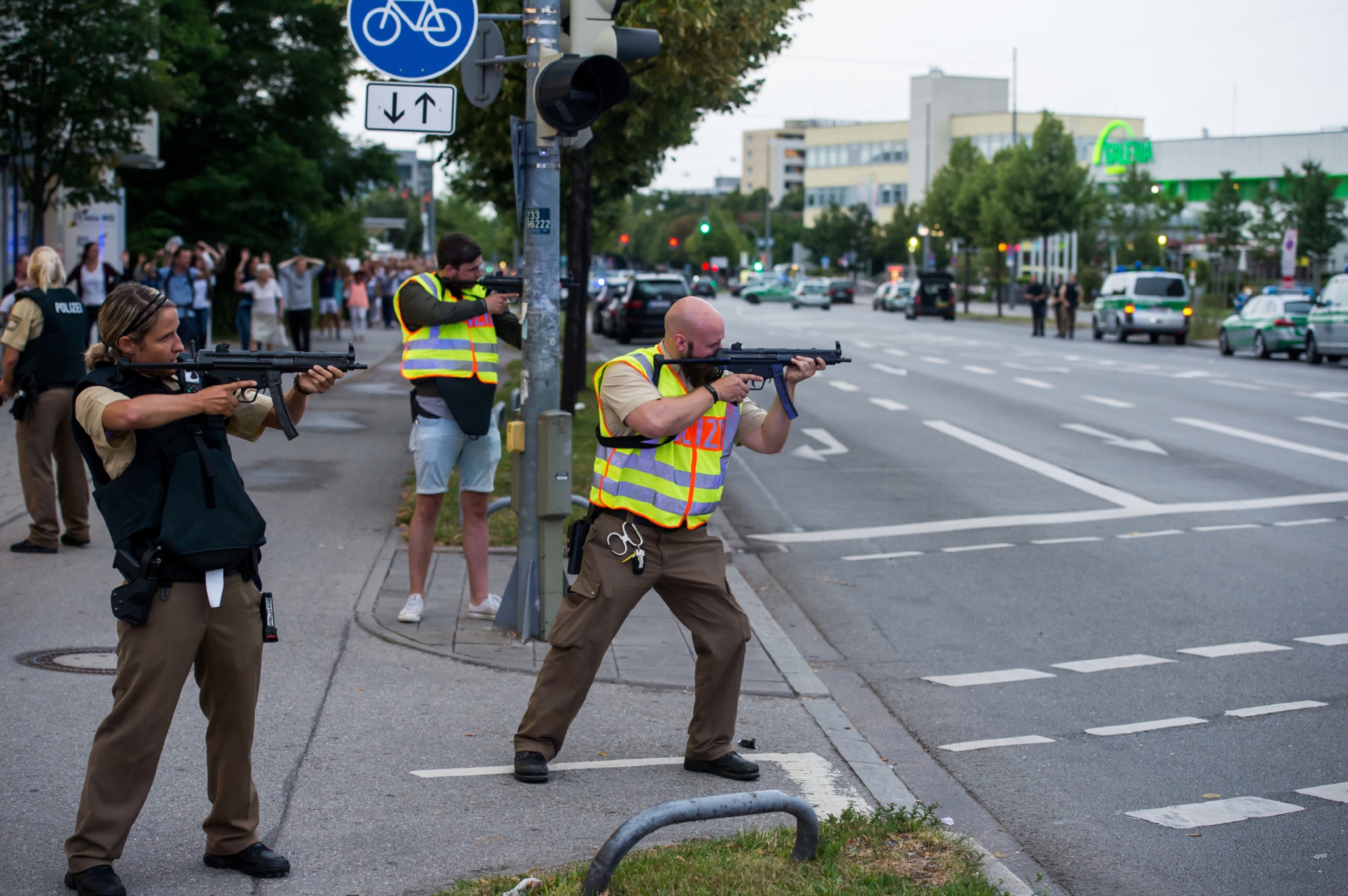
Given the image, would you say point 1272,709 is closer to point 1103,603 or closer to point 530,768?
point 1103,603

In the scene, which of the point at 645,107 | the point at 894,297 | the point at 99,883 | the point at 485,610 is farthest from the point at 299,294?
the point at 894,297

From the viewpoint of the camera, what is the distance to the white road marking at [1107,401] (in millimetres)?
20188

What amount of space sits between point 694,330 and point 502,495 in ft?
21.4

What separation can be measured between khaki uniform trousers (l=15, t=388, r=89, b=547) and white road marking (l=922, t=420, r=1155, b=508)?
8.29 meters

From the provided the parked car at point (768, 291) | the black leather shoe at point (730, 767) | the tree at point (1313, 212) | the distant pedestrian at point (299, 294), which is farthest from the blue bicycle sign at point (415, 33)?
the parked car at point (768, 291)

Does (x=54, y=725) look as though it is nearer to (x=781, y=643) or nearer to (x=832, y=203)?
(x=781, y=643)

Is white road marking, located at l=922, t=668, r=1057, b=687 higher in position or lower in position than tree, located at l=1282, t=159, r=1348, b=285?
lower

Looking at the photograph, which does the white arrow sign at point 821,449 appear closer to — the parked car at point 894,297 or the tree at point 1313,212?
the tree at point 1313,212

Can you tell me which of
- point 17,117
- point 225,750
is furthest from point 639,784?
point 17,117

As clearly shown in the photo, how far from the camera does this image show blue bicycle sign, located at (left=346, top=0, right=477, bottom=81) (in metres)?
7.54

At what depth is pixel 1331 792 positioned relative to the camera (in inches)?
211

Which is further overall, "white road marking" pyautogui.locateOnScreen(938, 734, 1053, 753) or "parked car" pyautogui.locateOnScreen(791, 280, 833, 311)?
"parked car" pyautogui.locateOnScreen(791, 280, 833, 311)

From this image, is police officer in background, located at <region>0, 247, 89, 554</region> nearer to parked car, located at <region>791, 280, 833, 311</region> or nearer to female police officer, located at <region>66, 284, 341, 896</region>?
female police officer, located at <region>66, 284, 341, 896</region>

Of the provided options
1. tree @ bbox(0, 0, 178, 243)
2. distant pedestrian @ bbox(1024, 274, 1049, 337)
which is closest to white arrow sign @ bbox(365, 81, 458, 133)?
tree @ bbox(0, 0, 178, 243)
